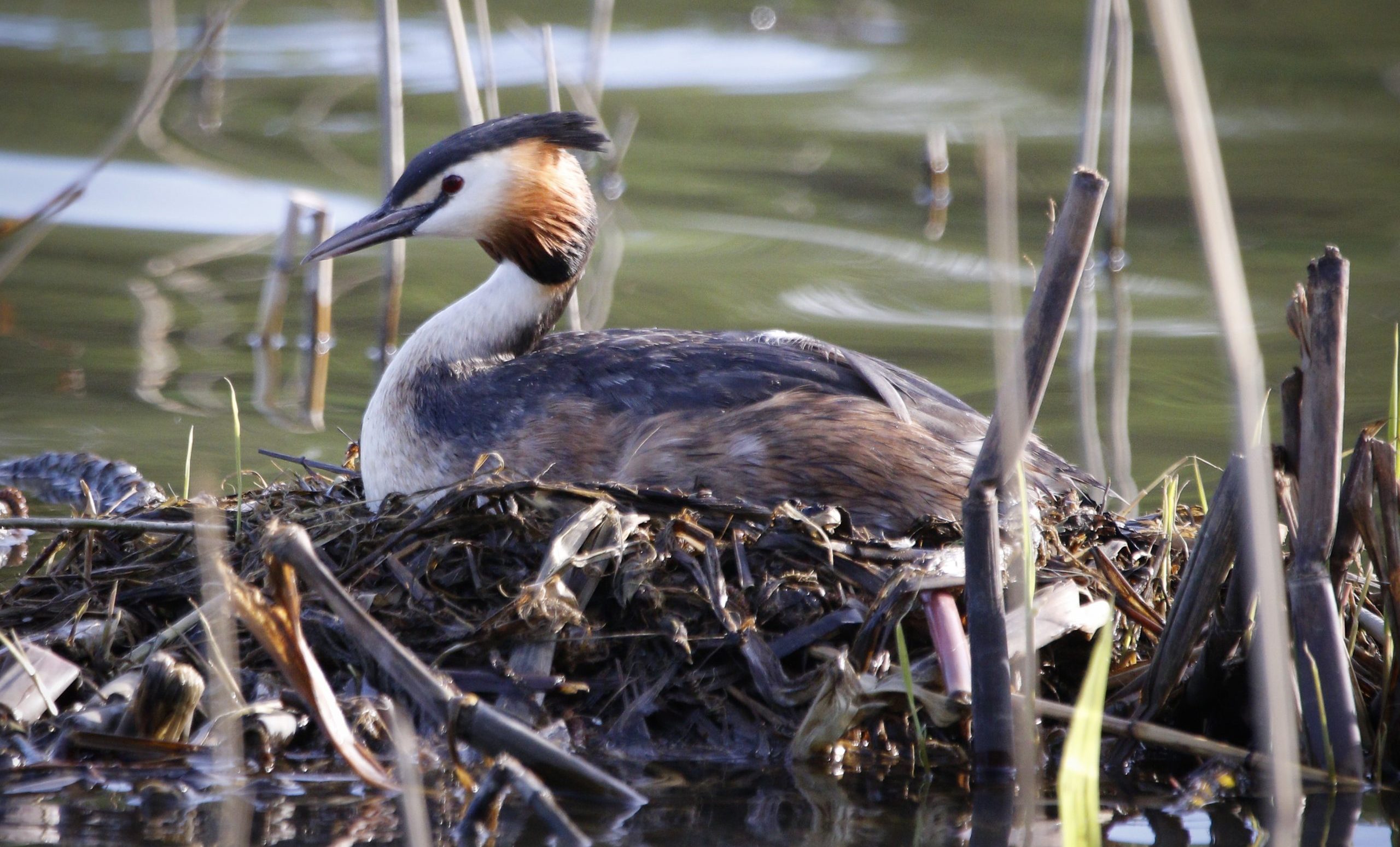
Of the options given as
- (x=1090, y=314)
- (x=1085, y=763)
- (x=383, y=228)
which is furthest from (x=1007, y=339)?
(x=1090, y=314)

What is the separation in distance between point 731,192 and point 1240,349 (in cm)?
773

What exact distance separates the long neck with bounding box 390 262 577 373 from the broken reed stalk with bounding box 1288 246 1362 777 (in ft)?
7.46

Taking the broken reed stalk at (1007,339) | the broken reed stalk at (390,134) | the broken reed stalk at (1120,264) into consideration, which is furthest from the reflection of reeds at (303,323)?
the broken reed stalk at (1007,339)

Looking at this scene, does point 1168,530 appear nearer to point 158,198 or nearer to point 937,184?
point 937,184

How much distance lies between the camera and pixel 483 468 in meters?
4.37

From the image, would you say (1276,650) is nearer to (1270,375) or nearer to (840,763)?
(840,763)

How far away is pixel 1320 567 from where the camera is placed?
3.32 m

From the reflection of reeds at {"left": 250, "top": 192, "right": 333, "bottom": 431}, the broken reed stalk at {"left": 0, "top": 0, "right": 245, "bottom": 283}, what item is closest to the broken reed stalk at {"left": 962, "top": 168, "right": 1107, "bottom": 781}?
the broken reed stalk at {"left": 0, "top": 0, "right": 245, "bottom": 283}

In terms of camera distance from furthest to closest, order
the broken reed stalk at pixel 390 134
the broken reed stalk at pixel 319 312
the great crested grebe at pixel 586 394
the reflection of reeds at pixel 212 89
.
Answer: the reflection of reeds at pixel 212 89, the broken reed stalk at pixel 319 312, the broken reed stalk at pixel 390 134, the great crested grebe at pixel 586 394

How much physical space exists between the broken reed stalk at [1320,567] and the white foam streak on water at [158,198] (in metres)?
6.48

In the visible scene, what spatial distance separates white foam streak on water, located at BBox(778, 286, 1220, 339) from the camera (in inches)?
307

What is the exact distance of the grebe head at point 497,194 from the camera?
4.80m

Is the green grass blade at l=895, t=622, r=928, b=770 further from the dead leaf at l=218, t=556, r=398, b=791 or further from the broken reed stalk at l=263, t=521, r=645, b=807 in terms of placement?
the dead leaf at l=218, t=556, r=398, b=791

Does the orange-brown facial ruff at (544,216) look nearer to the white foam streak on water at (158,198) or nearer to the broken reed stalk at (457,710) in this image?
the broken reed stalk at (457,710)
